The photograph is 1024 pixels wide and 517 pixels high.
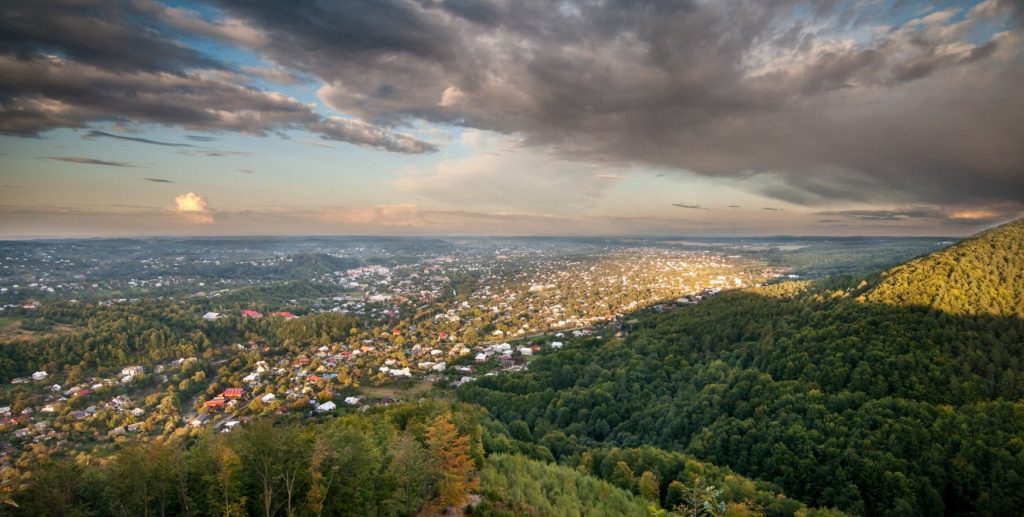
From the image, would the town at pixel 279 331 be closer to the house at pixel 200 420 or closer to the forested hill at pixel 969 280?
the house at pixel 200 420

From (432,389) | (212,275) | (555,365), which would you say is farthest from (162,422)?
(212,275)

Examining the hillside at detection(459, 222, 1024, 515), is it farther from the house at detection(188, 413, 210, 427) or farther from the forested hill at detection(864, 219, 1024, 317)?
the house at detection(188, 413, 210, 427)

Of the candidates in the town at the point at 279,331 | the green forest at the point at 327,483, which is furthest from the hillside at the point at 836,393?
the town at the point at 279,331

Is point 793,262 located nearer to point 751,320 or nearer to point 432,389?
point 751,320

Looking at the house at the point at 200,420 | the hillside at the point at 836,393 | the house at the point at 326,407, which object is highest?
the hillside at the point at 836,393

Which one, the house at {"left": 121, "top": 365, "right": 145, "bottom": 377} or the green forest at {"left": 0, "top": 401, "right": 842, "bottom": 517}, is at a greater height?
the green forest at {"left": 0, "top": 401, "right": 842, "bottom": 517}

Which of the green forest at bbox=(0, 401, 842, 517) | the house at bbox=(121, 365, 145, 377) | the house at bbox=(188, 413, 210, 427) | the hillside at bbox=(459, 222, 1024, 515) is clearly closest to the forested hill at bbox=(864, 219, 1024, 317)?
the hillside at bbox=(459, 222, 1024, 515)
